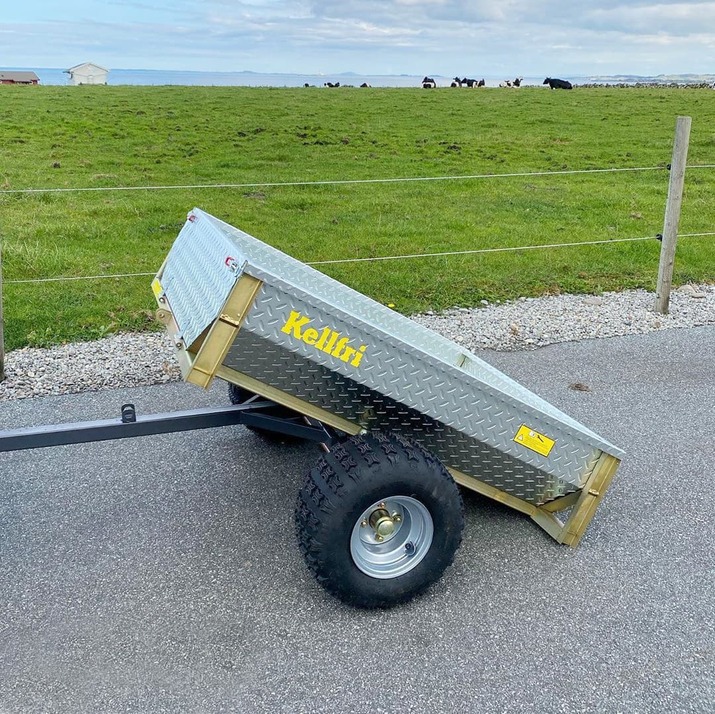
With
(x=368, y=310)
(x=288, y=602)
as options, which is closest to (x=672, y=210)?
(x=368, y=310)

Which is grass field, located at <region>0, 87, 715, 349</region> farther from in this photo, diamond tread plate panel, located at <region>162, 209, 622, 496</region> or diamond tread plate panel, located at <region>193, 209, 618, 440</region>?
diamond tread plate panel, located at <region>162, 209, 622, 496</region>

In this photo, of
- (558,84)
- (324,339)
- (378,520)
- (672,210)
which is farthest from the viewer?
(558,84)

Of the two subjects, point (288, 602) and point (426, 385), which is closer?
point (426, 385)

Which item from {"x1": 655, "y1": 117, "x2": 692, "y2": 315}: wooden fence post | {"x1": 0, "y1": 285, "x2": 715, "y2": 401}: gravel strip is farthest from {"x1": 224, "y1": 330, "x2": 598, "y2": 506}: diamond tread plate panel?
{"x1": 655, "y1": 117, "x2": 692, "y2": 315}: wooden fence post

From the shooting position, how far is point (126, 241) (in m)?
9.45

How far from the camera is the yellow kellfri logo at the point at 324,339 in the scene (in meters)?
2.81

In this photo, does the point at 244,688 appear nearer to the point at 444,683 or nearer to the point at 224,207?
the point at 444,683

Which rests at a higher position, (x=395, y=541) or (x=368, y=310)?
(x=368, y=310)

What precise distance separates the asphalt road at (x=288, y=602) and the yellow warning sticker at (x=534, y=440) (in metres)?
0.64

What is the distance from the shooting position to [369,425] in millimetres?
3199

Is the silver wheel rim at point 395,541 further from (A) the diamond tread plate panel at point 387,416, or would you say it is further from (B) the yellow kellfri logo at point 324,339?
(B) the yellow kellfri logo at point 324,339

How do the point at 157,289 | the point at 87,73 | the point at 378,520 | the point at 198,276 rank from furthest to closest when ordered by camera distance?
the point at 87,73, the point at 157,289, the point at 198,276, the point at 378,520

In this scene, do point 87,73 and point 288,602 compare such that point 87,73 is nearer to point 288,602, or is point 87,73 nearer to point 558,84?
point 558,84

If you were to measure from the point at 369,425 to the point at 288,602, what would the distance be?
86 centimetres
